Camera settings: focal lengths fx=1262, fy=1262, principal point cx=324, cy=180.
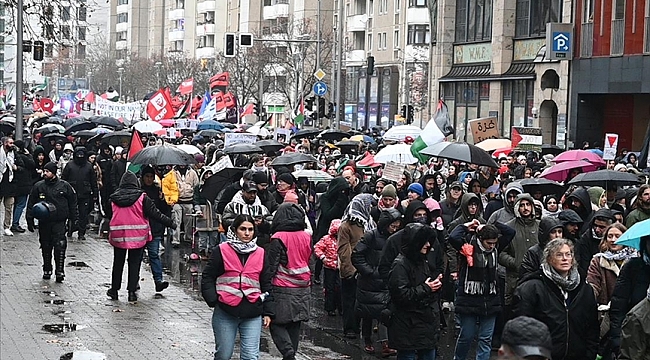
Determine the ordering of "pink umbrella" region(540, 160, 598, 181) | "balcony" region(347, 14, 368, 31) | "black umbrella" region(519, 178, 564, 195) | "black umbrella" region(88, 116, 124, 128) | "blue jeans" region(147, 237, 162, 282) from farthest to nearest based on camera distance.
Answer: "balcony" region(347, 14, 368, 31) → "black umbrella" region(88, 116, 124, 128) → "pink umbrella" region(540, 160, 598, 181) → "blue jeans" region(147, 237, 162, 282) → "black umbrella" region(519, 178, 564, 195)

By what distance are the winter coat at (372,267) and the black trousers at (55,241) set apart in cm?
584

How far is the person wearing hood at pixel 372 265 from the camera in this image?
1208cm

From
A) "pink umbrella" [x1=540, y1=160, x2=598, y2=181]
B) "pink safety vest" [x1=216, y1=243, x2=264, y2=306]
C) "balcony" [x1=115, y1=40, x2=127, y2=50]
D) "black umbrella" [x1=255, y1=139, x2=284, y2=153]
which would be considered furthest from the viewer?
"balcony" [x1=115, y1=40, x2=127, y2=50]

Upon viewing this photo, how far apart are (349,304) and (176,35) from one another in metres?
109

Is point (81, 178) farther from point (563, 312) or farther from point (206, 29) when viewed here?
point (206, 29)

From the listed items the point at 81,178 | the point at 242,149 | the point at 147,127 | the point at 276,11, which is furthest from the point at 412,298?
the point at 276,11

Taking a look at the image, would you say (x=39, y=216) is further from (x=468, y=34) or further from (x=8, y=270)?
(x=468, y=34)

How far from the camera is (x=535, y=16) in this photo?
137 ft

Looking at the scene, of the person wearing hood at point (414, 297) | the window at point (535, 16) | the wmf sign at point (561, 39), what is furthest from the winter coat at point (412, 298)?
the window at point (535, 16)

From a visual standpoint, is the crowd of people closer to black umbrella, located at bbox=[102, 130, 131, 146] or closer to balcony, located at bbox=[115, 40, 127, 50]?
black umbrella, located at bbox=[102, 130, 131, 146]

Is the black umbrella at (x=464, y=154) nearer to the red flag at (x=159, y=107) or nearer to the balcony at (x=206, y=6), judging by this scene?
the red flag at (x=159, y=107)

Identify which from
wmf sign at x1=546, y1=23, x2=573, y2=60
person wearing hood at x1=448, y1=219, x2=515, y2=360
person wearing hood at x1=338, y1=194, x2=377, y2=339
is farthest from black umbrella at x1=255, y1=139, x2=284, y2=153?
person wearing hood at x1=448, y1=219, x2=515, y2=360

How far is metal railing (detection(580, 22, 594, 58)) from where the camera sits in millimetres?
37406

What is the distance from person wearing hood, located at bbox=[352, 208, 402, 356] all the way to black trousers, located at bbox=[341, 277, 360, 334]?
1141 mm
